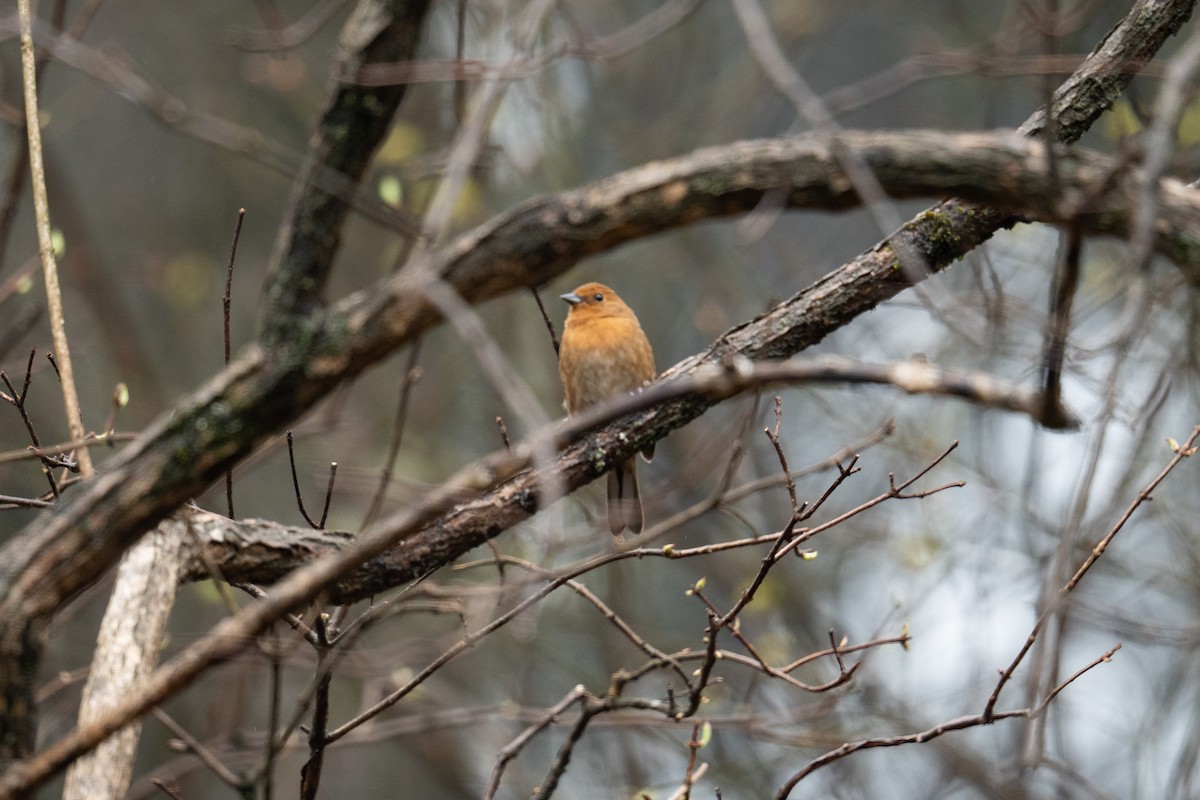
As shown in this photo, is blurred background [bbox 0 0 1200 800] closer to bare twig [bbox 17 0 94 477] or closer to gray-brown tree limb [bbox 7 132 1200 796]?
bare twig [bbox 17 0 94 477]

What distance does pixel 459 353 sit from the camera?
973 centimetres

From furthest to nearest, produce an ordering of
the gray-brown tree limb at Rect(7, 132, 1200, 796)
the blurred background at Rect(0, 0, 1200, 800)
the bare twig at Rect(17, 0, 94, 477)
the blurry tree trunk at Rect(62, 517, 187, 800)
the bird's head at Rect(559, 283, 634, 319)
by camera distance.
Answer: the blurred background at Rect(0, 0, 1200, 800)
the bird's head at Rect(559, 283, 634, 319)
the bare twig at Rect(17, 0, 94, 477)
the blurry tree trunk at Rect(62, 517, 187, 800)
the gray-brown tree limb at Rect(7, 132, 1200, 796)

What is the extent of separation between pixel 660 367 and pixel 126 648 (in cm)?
645

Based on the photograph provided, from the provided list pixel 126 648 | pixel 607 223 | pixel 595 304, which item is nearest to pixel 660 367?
pixel 595 304

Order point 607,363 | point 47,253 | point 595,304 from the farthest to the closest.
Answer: point 595,304 → point 607,363 → point 47,253

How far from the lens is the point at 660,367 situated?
913cm

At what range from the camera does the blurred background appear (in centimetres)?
705

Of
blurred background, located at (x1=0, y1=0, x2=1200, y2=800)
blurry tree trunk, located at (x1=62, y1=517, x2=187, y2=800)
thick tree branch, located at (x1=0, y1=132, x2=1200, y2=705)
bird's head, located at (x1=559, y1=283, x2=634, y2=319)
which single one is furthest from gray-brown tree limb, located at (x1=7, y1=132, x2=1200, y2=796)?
blurred background, located at (x1=0, y1=0, x2=1200, y2=800)

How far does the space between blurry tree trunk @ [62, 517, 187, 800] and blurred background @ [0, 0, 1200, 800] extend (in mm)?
2789

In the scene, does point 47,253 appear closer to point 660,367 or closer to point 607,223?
point 607,223

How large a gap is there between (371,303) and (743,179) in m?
0.71

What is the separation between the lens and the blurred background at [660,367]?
7.05m

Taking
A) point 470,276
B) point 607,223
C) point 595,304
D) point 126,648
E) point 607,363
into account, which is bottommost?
point 126,648

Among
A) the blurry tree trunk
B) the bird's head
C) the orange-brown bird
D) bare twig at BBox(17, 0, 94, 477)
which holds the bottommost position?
the blurry tree trunk
